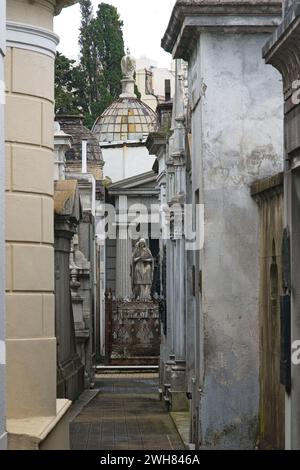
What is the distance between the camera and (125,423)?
1986 cm

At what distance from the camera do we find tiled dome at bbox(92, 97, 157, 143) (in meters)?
56.0

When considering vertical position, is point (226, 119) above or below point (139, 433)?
above

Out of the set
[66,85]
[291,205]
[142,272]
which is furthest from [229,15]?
[66,85]

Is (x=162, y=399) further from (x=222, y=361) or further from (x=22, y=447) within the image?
(x=22, y=447)

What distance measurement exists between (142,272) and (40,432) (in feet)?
90.3

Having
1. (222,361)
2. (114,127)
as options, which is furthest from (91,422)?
(114,127)

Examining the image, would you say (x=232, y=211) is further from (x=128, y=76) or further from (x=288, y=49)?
(x=128, y=76)

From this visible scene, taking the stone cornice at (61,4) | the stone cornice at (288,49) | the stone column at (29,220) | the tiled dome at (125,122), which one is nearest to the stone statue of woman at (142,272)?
the tiled dome at (125,122)

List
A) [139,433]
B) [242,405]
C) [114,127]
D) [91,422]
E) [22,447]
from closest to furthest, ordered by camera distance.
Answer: [22,447]
[242,405]
[139,433]
[91,422]
[114,127]

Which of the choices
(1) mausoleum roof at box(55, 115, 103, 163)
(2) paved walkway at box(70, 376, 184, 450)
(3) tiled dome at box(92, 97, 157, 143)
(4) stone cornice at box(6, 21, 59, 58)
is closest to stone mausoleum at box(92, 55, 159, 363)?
(3) tiled dome at box(92, 97, 157, 143)

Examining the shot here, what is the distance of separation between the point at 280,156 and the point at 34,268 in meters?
4.35

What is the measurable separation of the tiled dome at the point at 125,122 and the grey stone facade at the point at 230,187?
40.7m

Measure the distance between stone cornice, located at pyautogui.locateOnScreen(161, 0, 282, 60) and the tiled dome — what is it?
4072 cm
